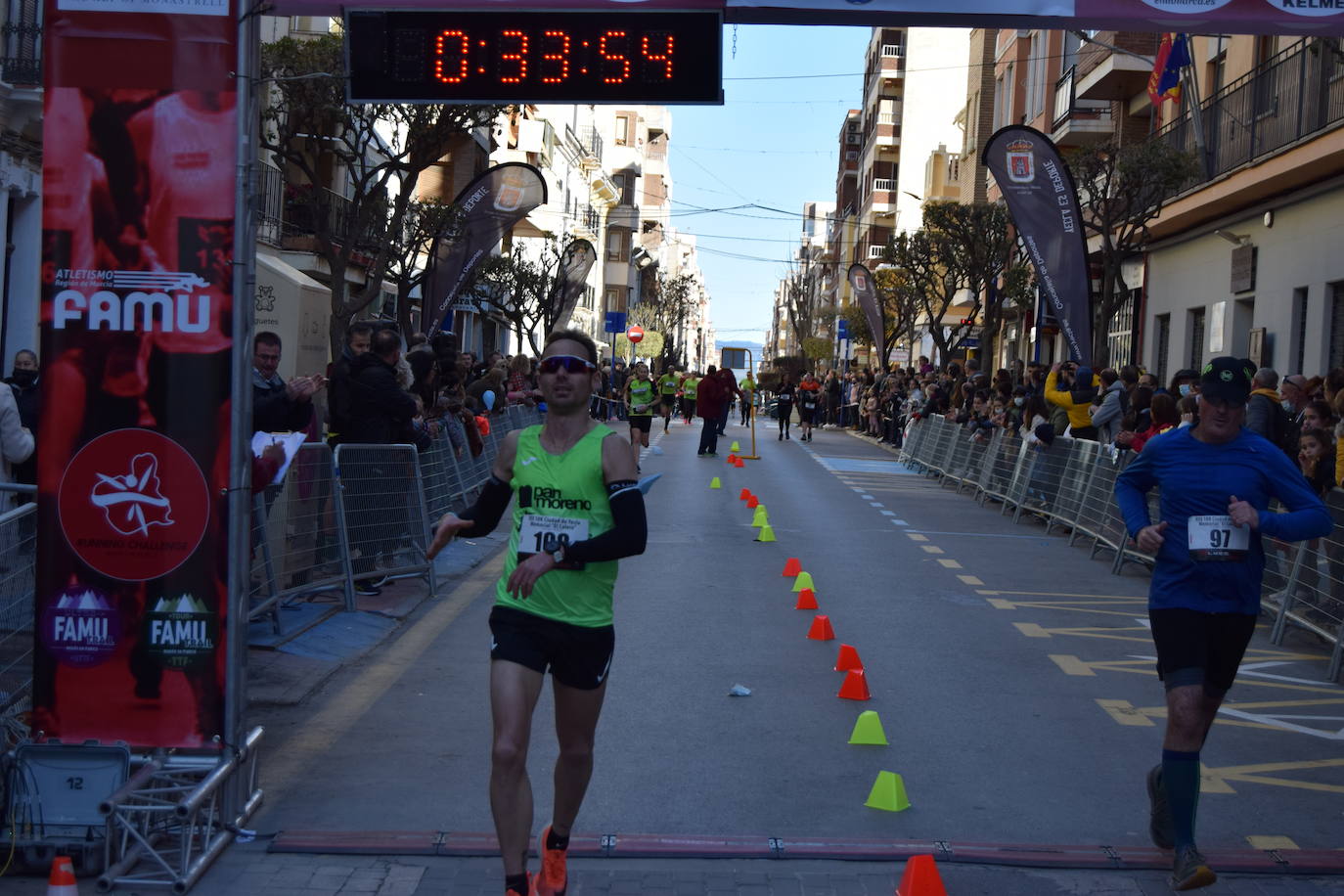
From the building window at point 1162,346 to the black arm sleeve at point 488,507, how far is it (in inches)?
1098

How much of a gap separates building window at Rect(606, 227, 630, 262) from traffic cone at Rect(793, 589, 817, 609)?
86.9 meters

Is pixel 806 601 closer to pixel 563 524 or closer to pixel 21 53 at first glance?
pixel 563 524

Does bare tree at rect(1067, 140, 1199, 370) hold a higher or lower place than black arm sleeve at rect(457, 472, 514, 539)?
higher

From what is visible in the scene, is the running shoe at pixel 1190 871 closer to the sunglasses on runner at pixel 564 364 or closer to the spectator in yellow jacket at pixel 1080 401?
the sunglasses on runner at pixel 564 364

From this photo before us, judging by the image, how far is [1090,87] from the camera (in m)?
34.2

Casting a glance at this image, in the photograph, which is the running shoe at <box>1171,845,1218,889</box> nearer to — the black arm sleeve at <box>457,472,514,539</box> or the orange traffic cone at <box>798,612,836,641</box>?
the black arm sleeve at <box>457,472,514,539</box>

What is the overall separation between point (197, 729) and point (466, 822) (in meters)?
1.02

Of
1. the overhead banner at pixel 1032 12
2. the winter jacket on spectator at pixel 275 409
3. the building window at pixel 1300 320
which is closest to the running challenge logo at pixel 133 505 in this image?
the overhead banner at pixel 1032 12

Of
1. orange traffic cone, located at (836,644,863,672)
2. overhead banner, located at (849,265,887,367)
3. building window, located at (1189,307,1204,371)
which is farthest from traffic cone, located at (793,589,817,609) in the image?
overhead banner, located at (849,265,887,367)

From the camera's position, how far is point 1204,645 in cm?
586

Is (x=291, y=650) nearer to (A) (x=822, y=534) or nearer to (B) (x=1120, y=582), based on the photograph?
(B) (x=1120, y=582)

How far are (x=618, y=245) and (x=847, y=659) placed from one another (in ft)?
299

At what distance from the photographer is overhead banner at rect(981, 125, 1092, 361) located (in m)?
21.0

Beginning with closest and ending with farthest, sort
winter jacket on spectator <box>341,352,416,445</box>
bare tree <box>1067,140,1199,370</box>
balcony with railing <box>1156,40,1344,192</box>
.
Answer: winter jacket on spectator <box>341,352,416,445</box> < balcony with railing <box>1156,40,1344,192</box> < bare tree <box>1067,140,1199,370</box>
